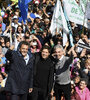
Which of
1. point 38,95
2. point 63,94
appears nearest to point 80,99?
point 63,94

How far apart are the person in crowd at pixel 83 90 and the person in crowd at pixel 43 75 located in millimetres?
1184

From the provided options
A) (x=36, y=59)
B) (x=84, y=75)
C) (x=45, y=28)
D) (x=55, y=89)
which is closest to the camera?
(x=36, y=59)

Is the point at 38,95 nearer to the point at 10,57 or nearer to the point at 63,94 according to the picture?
the point at 63,94

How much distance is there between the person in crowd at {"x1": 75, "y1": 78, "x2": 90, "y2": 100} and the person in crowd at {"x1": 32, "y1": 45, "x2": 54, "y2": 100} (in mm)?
1184

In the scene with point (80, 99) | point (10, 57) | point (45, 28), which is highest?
point (45, 28)

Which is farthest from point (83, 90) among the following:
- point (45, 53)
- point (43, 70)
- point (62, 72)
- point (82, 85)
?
point (45, 53)

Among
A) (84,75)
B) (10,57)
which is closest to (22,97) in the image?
(10,57)

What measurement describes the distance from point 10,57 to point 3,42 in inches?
86.8

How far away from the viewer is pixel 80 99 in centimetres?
691

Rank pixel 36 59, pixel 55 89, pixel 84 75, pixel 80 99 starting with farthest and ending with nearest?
pixel 84 75, pixel 80 99, pixel 55 89, pixel 36 59

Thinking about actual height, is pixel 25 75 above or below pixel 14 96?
above

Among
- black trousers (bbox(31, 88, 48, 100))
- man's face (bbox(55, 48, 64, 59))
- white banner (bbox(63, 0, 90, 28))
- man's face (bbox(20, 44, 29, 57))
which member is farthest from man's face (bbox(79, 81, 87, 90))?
man's face (bbox(20, 44, 29, 57))

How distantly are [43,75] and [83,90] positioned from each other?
4.75ft

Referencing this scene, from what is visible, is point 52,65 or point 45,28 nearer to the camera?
point 52,65
